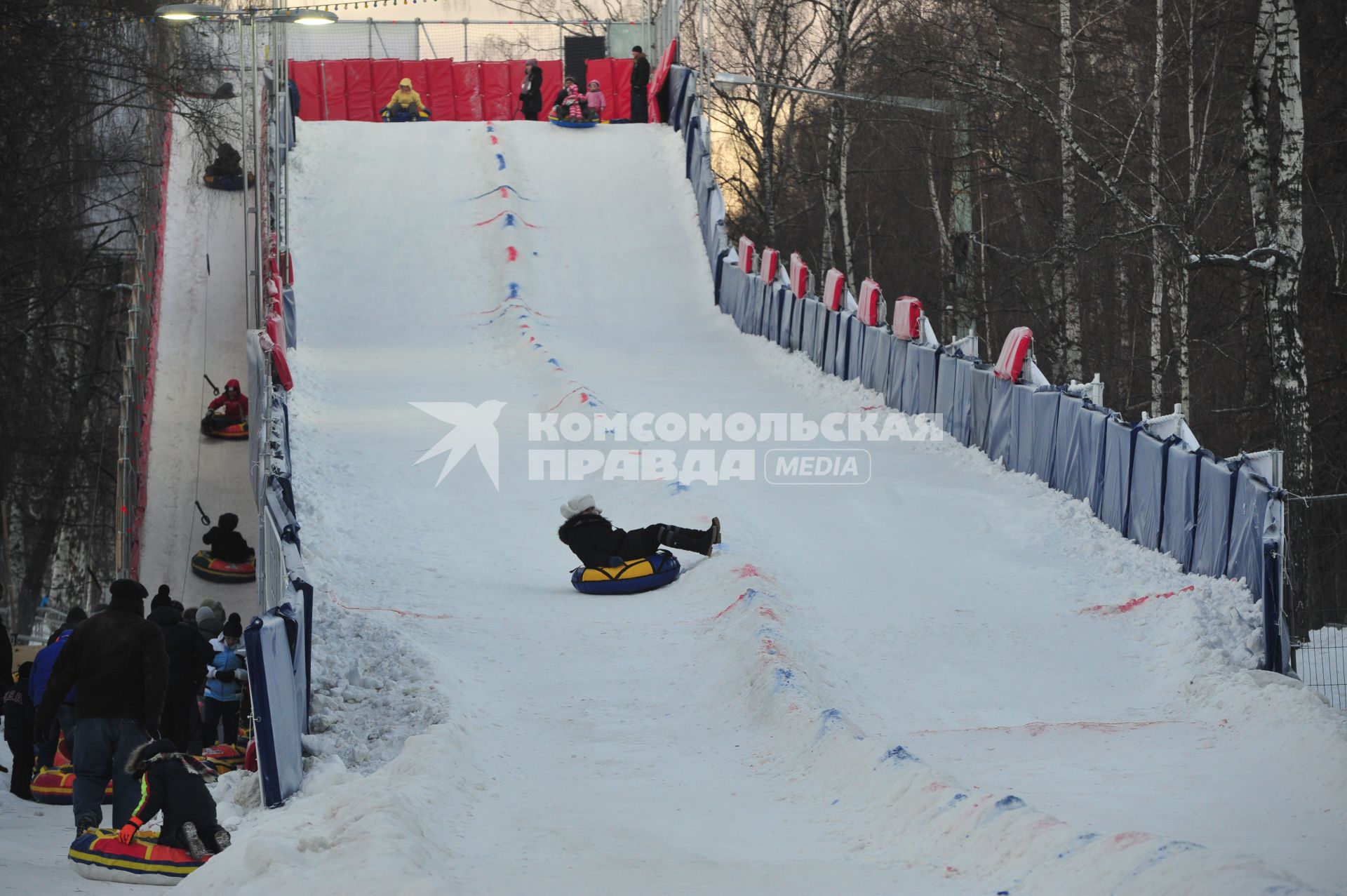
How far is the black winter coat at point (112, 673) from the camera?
22.7ft

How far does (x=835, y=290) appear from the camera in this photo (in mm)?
18453

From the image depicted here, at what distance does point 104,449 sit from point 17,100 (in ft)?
63.5

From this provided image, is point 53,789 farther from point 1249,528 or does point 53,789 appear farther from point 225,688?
point 1249,528

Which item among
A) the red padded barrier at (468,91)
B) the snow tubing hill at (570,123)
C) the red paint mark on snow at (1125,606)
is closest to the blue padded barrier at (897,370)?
the red paint mark on snow at (1125,606)

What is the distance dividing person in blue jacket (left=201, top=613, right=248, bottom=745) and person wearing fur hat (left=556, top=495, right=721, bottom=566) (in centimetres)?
233

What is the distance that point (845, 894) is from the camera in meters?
5.16

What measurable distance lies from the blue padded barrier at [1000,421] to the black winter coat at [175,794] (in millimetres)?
9177

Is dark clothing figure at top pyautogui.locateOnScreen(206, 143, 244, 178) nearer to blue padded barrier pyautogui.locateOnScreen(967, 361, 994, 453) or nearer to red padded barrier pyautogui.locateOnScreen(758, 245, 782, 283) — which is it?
red padded barrier pyautogui.locateOnScreen(758, 245, 782, 283)

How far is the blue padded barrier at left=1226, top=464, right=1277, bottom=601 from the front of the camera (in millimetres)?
9219

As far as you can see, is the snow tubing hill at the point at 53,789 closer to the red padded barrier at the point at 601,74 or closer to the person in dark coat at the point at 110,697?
the person in dark coat at the point at 110,697

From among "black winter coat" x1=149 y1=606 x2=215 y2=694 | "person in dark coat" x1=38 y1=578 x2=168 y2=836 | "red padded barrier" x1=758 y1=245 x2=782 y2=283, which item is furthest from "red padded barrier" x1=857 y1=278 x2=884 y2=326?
"person in dark coat" x1=38 y1=578 x2=168 y2=836

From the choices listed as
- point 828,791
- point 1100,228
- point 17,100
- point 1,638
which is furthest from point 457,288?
point 828,791

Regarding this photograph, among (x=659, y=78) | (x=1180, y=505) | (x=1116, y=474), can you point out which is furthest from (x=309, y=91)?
(x=1180, y=505)

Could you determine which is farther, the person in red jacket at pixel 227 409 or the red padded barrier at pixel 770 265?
the red padded barrier at pixel 770 265
